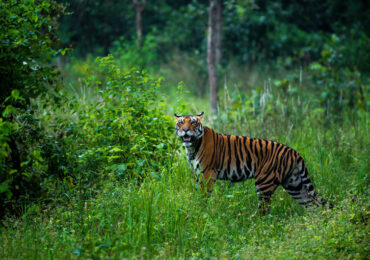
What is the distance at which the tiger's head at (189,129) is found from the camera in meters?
5.20

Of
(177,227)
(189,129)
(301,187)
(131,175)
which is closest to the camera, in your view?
(177,227)

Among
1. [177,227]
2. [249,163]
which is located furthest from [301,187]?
[177,227]

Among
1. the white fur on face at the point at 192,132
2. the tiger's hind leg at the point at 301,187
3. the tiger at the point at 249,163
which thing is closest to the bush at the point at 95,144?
the white fur on face at the point at 192,132

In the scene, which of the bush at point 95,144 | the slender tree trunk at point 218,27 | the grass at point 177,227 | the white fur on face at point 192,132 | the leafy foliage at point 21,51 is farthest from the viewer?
the slender tree trunk at point 218,27

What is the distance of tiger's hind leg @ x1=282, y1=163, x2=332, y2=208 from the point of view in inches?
206

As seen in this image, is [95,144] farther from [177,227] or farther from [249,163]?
[249,163]

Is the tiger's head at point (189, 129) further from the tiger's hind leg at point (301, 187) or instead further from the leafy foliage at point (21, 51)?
the leafy foliage at point (21, 51)

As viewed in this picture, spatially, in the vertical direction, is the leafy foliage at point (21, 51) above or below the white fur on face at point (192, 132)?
above

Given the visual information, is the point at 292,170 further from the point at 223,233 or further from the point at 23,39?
the point at 23,39

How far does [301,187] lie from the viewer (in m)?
5.31

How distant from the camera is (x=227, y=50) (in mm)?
18250

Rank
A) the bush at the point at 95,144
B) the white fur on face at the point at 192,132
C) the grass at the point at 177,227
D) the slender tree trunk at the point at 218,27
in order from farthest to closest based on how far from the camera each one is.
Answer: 1. the slender tree trunk at the point at 218,27
2. the white fur on face at the point at 192,132
3. the bush at the point at 95,144
4. the grass at the point at 177,227

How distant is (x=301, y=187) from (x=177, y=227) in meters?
1.85

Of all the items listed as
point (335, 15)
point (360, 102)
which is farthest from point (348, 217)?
point (335, 15)
